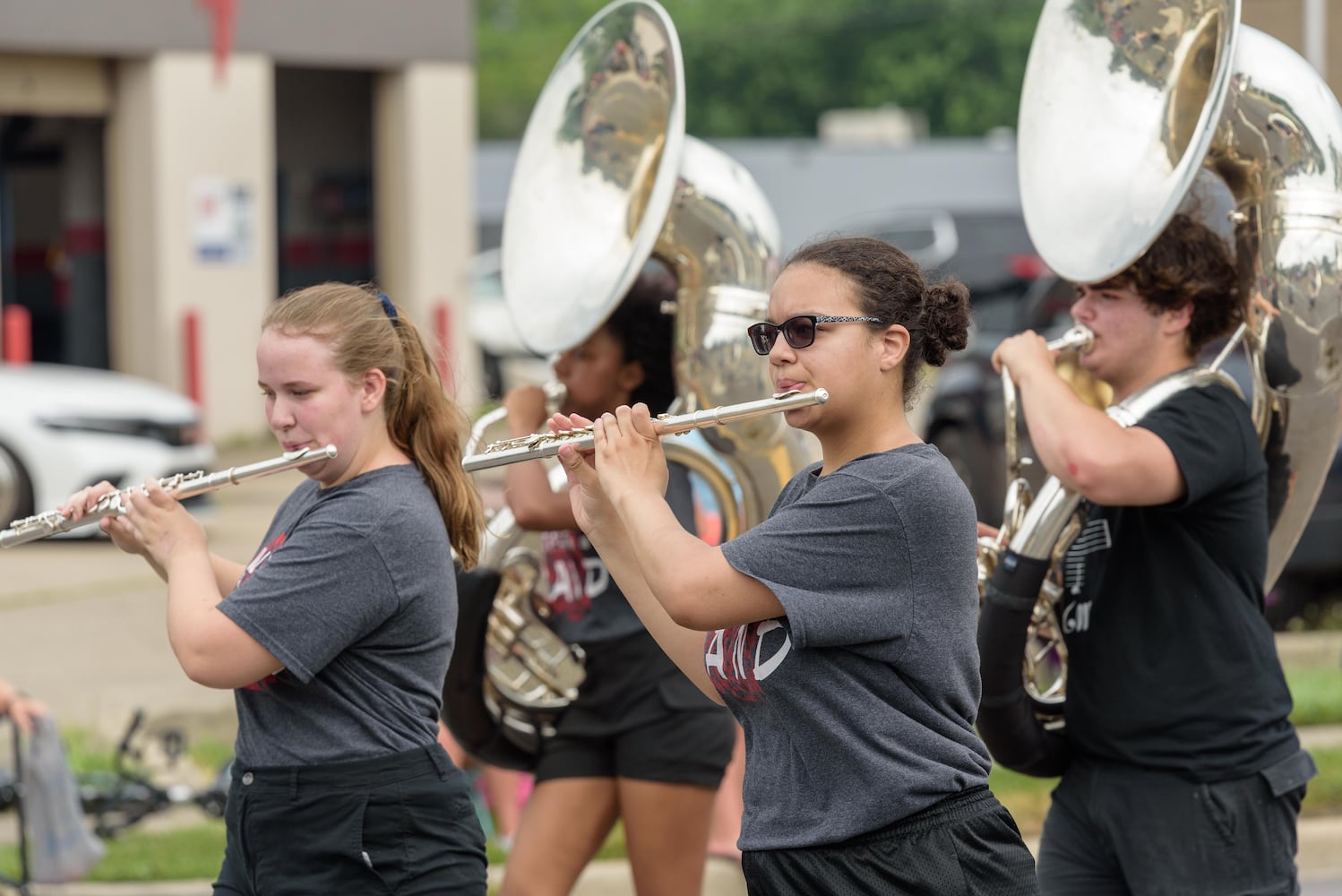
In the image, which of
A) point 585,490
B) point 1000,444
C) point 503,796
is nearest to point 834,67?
point 1000,444

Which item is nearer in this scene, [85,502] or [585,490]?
[585,490]

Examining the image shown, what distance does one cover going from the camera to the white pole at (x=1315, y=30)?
407 inches

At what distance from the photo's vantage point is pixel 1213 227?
3.30m

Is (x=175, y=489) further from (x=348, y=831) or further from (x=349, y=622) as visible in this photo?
(x=348, y=831)

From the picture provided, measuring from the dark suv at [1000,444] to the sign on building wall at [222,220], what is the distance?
596cm

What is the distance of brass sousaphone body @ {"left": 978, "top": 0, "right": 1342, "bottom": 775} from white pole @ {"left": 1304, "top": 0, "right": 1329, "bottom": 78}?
7.41 m

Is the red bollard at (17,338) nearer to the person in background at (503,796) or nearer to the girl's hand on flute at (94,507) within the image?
the person in background at (503,796)

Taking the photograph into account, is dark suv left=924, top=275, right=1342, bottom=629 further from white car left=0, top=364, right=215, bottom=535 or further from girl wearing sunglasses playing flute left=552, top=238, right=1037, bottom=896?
girl wearing sunglasses playing flute left=552, top=238, right=1037, bottom=896

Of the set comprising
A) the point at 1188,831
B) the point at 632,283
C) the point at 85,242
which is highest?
the point at 632,283

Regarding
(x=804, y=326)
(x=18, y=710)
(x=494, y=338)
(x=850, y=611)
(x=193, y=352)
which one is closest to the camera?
(x=850, y=611)

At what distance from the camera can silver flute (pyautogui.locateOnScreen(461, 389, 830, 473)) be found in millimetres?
2498

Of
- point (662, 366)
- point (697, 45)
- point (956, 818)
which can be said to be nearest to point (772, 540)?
point (956, 818)

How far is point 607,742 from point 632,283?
914 millimetres

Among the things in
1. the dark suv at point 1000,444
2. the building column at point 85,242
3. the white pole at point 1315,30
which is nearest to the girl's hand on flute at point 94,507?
the dark suv at point 1000,444
